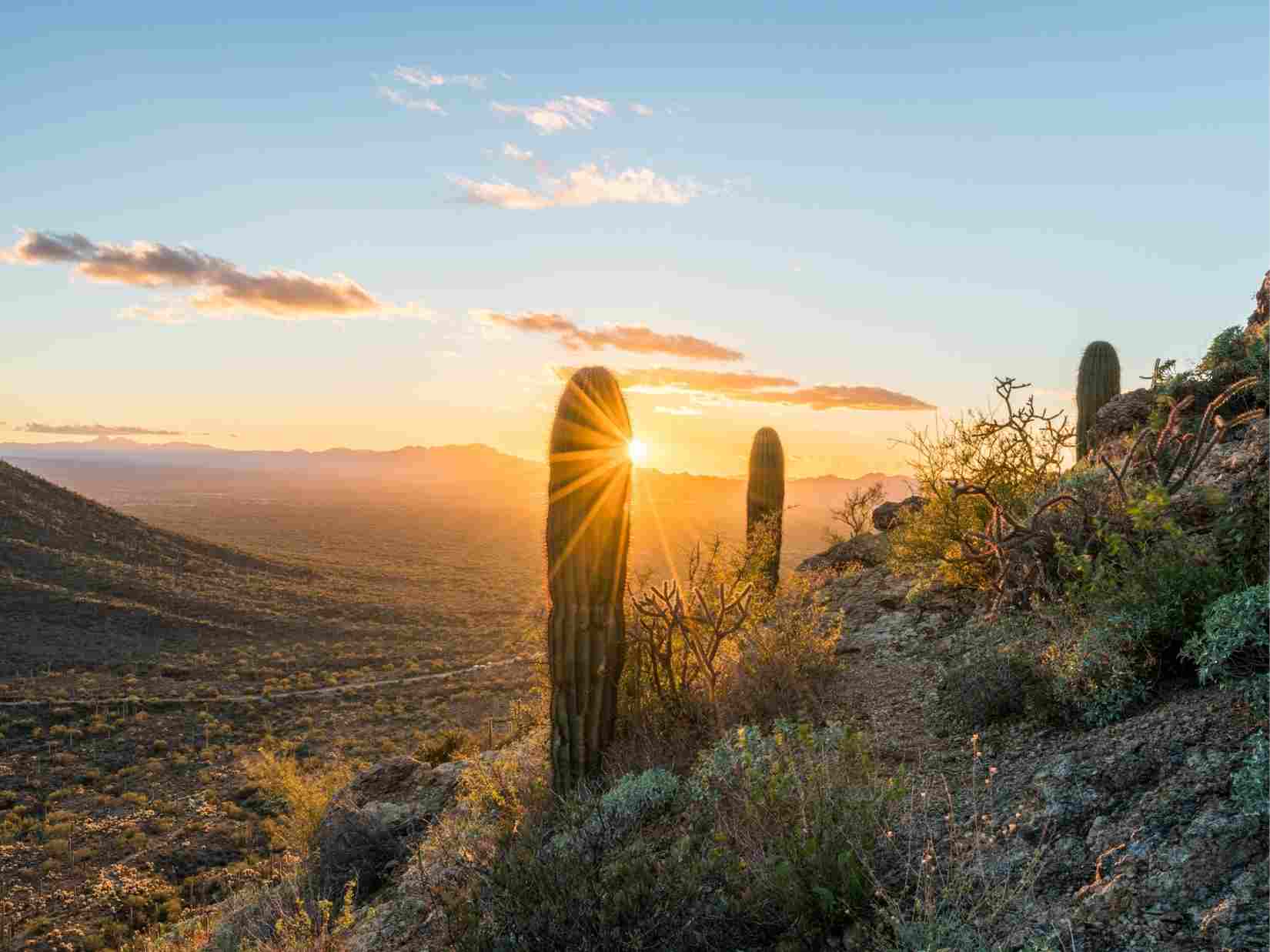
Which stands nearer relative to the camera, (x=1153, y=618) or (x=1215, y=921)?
(x=1215, y=921)

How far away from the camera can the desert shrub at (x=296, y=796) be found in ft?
43.0

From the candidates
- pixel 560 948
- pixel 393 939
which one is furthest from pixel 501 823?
pixel 560 948

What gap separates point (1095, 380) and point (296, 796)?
55.6 feet

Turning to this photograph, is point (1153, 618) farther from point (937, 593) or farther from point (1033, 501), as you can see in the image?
point (937, 593)

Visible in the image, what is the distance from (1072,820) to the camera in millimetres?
4109

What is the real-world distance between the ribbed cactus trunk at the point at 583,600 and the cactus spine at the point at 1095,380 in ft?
34.8

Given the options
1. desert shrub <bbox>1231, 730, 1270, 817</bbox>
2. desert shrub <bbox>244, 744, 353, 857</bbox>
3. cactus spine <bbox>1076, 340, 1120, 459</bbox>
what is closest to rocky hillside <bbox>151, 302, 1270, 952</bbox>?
desert shrub <bbox>1231, 730, 1270, 817</bbox>

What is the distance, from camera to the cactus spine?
14586 mm

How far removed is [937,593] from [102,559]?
51.7 m

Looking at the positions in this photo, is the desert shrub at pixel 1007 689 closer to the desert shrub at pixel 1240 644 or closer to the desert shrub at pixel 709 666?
the desert shrub at pixel 1240 644

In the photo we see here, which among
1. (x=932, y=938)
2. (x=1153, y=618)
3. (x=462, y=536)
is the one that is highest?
(x=1153, y=618)

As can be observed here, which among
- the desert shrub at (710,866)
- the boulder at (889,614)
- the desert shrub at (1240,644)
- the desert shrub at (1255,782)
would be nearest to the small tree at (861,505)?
the boulder at (889,614)

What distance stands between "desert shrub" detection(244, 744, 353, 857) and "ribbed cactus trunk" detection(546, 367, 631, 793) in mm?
5424

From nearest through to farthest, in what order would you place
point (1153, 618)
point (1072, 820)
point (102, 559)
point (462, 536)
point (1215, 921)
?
point (1215, 921) < point (1072, 820) < point (1153, 618) < point (102, 559) < point (462, 536)
